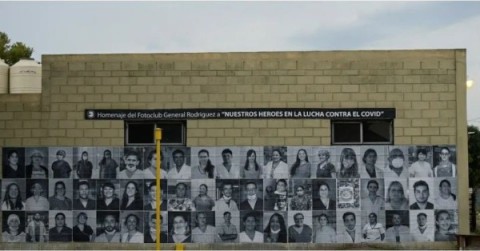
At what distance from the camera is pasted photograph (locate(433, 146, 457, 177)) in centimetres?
1922

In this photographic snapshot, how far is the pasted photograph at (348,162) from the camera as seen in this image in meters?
19.3

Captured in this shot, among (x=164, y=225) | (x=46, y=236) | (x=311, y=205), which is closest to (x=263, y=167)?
(x=311, y=205)

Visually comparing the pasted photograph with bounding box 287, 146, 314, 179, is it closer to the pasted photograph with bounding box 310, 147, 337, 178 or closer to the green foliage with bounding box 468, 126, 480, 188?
the pasted photograph with bounding box 310, 147, 337, 178

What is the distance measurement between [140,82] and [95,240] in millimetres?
4545

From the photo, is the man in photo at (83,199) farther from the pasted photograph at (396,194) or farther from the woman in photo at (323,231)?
the pasted photograph at (396,194)

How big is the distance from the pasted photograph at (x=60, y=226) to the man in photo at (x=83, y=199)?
0.97ft

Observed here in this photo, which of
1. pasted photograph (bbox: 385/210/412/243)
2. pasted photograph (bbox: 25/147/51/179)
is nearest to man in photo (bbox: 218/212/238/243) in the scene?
pasted photograph (bbox: 385/210/412/243)

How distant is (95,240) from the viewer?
19359 millimetres

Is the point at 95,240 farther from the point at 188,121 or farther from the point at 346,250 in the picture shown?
the point at 346,250

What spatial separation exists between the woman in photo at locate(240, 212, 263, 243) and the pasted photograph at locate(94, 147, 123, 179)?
12.6 feet

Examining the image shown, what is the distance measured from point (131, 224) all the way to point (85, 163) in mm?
2136

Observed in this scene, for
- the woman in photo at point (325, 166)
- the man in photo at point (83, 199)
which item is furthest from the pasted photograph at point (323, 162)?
the man in photo at point (83, 199)

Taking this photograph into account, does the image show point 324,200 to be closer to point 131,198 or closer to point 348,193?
point 348,193

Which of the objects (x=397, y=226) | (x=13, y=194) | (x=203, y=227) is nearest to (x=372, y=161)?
(x=397, y=226)
